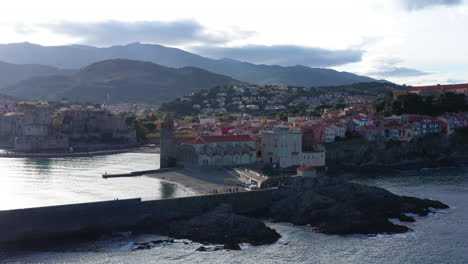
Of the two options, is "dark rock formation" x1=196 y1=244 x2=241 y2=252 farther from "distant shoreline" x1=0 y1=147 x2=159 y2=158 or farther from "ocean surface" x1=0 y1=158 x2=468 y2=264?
"distant shoreline" x1=0 y1=147 x2=159 y2=158

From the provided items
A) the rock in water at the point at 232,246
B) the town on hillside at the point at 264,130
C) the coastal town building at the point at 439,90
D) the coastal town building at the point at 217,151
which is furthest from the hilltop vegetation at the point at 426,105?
the rock in water at the point at 232,246

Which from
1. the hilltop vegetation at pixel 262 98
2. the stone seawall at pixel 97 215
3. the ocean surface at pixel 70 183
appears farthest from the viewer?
the hilltop vegetation at pixel 262 98

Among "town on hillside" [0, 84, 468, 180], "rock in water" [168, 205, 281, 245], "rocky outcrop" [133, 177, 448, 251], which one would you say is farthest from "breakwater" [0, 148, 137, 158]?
"rock in water" [168, 205, 281, 245]

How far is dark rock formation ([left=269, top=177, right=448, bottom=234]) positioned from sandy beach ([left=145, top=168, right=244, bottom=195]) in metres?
3.88

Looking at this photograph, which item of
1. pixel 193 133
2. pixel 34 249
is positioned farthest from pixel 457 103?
pixel 34 249

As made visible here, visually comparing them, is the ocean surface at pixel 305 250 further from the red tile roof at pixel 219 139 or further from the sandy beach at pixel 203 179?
the red tile roof at pixel 219 139

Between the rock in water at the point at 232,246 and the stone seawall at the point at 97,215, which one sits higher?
the stone seawall at the point at 97,215

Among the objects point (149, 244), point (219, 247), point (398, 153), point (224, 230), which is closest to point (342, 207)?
point (224, 230)

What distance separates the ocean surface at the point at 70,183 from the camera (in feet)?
106

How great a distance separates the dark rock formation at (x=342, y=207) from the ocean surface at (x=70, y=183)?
735cm

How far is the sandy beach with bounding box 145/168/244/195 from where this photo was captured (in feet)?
108

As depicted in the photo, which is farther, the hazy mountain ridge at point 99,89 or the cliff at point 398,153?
the hazy mountain ridge at point 99,89

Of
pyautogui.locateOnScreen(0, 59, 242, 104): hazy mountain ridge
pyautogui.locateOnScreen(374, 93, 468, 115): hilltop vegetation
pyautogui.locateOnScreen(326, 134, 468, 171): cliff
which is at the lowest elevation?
pyautogui.locateOnScreen(326, 134, 468, 171): cliff

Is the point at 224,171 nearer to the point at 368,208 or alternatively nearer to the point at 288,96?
the point at 368,208
